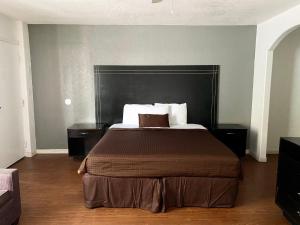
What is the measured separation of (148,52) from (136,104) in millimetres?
959

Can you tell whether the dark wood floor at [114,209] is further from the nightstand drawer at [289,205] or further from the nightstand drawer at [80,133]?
the nightstand drawer at [80,133]

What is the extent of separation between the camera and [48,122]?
434 cm

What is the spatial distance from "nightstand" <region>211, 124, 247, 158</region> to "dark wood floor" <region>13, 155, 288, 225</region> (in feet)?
2.03

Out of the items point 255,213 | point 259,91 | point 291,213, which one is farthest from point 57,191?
point 259,91

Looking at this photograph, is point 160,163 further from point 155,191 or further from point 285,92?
point 285,92

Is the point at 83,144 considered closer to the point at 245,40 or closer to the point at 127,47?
the point at 127,47

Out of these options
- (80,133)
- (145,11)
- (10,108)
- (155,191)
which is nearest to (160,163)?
(155,191)

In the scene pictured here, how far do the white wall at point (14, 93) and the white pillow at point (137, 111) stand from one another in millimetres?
1735

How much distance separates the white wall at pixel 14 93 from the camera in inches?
139

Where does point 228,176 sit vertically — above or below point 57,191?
above

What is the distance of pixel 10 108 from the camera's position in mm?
3709

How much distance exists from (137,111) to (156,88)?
1.89 feet

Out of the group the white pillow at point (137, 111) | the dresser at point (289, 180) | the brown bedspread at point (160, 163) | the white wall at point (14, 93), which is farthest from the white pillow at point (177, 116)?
the white wall at point (14, 93)

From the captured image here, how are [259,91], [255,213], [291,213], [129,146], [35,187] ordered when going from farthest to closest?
1. [259,91]
2. [35,187]
3. [129,146]
4. [255,213]
5. [291,213]
